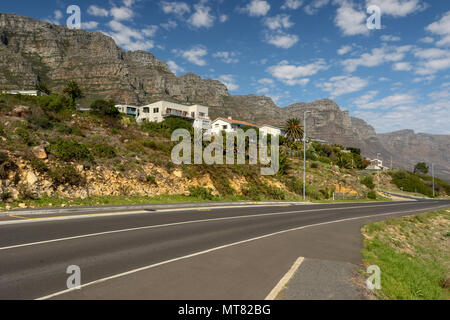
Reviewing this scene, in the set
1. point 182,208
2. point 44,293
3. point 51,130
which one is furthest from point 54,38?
point 44,293

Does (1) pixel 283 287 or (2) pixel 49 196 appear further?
(2) pixel 49 196

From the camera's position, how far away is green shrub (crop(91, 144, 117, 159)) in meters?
23.0

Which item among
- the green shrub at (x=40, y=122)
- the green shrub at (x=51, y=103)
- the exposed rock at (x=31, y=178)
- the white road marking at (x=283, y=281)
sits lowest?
the white road marking at (x=283, y=281)

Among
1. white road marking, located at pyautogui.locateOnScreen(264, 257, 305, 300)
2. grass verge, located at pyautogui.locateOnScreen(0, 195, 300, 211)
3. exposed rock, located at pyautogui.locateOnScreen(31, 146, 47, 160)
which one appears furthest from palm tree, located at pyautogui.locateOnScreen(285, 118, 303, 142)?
white road marking, located at pyautogui.locateOnScreen(264, 257, 305, 300)

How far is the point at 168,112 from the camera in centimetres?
7731

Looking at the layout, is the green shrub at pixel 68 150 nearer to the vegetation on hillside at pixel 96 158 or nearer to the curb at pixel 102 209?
the vegetation on hillside at pixel 96 158

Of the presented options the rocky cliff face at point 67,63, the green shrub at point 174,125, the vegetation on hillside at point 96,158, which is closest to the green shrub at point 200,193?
the vegetation on hillside at point 96,158

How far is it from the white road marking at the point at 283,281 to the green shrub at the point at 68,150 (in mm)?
19147

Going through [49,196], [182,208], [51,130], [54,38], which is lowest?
[182,208]

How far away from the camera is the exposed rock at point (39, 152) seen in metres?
18.3

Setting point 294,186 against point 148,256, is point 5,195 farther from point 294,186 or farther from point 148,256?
point 294,186
